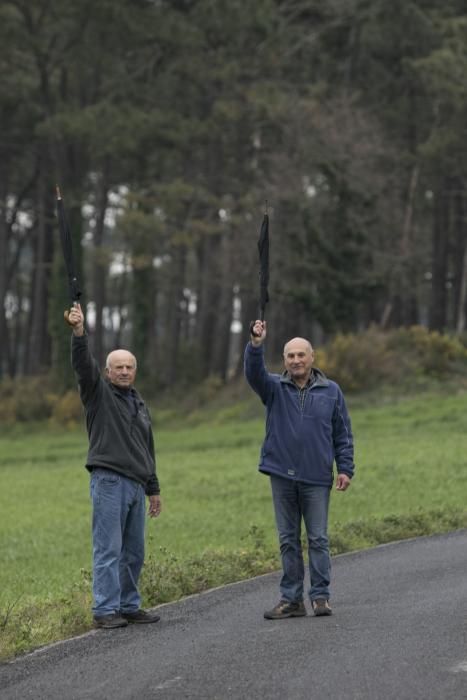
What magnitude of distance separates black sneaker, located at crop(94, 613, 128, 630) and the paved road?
3.8 inches

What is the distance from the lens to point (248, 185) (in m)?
50.8

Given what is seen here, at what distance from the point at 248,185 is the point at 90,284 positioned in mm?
38319

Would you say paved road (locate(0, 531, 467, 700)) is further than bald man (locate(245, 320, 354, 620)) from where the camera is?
No

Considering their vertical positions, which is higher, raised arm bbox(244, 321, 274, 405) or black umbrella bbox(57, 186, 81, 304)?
black umbrella bbox(57, 186, 81, 304)

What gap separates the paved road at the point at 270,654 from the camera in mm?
8539

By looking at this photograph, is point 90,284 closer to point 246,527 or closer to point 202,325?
point 202,325

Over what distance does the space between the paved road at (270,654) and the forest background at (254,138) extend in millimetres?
32121

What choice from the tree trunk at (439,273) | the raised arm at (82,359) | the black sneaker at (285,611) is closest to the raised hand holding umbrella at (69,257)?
the raised arm at (82,359)

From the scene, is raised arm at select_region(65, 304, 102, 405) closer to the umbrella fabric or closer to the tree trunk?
the umbrella fabric

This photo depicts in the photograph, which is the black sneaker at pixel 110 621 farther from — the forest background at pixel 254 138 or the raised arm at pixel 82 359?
the forest background at pixel 254 138

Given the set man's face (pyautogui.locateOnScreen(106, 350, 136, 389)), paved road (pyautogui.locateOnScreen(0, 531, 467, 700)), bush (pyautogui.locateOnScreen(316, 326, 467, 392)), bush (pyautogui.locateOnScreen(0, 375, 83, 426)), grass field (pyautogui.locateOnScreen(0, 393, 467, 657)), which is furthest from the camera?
bush (pyautogui.locateOnScreen(0, 375, 83, 426))

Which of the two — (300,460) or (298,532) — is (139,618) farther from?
(300,460)

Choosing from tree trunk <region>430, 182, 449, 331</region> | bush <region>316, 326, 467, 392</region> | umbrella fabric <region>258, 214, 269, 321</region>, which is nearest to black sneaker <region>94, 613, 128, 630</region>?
umbrella fabric <region>258, 214, 269, 321</region>

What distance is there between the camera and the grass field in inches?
566
